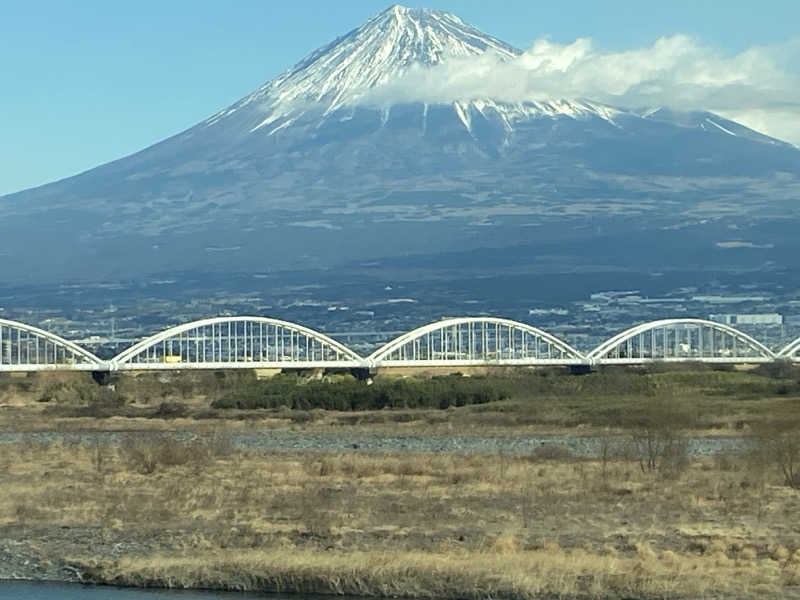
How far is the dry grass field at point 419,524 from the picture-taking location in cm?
2642

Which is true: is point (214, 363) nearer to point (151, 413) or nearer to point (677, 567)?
point (151, 413)

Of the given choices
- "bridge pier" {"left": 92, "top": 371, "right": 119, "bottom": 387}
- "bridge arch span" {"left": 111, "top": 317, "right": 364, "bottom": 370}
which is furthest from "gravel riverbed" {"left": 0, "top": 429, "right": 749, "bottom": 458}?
"bridge arch span" {"left": 111, "top": 317, "right": 364, "bottom": 370}

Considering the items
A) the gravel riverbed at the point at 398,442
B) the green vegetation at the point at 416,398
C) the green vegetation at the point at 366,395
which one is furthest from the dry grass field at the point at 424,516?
the green vegetation at the point at 366,395

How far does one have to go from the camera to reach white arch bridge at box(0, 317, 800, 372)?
10400 centimetres

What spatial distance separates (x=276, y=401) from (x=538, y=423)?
57.8ft

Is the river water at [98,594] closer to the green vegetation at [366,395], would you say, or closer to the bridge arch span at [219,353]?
the green vegetation at [366,395]

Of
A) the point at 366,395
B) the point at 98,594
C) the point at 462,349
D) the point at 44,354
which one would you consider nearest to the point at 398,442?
the point at 366,395

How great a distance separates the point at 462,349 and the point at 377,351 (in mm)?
19154

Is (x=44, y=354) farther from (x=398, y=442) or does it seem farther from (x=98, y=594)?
(x=98, y=594)

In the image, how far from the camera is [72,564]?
28.9 meters

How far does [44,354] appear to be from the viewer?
107125mm

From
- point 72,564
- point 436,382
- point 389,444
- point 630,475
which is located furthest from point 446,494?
point 436,382

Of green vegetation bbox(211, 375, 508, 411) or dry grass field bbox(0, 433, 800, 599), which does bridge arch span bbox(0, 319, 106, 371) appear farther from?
dry grass field bbox(0, 433, 800, 599)

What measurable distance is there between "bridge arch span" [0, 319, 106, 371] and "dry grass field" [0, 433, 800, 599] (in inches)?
2218
